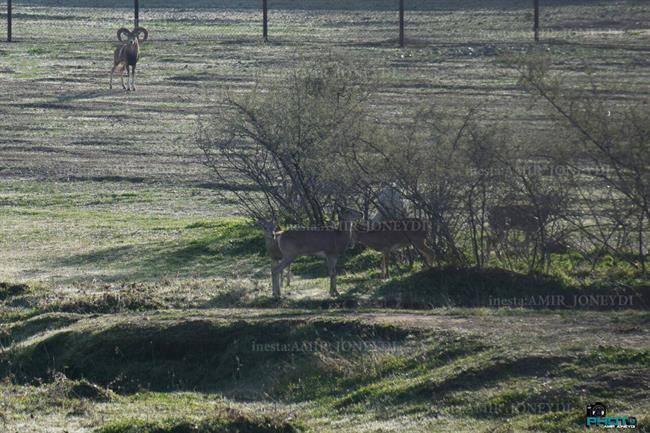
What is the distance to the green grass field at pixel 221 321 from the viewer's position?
1228 cm

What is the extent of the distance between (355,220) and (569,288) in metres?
3.44

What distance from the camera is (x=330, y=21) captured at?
5966 centimetres

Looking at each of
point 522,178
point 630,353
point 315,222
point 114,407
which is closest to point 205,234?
point 315,222

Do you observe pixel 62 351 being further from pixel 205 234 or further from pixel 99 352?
pixel 205 234

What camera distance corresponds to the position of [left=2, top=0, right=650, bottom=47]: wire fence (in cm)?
5094

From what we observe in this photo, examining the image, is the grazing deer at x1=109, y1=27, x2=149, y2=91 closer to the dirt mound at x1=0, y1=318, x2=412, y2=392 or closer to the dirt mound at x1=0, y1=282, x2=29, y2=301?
the dirt mound at x1=0, y1=282, x2=29, y2=301

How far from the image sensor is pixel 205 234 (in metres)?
24.0

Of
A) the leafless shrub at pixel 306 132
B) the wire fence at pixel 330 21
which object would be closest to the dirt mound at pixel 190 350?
the leafless shrub at pixel 306 132

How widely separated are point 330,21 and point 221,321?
45.3 metres

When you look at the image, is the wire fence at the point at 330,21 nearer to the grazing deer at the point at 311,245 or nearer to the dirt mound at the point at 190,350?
the grazing deer at the point at 311,245

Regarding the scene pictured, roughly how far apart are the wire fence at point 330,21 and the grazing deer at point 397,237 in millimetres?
29322

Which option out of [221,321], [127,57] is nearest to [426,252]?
[221,321]

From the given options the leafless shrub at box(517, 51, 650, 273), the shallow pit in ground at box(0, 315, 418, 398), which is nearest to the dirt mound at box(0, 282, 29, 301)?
the shallow pit in ground at box(0, 315, 418, 398)

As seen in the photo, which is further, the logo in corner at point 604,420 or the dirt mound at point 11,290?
the dirt mound at point 11,290
